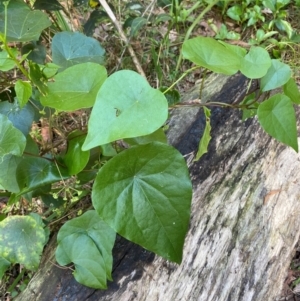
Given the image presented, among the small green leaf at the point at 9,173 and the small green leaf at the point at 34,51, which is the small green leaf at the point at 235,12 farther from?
the small green leaf at the point at 9,173

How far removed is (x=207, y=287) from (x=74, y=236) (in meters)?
0.39

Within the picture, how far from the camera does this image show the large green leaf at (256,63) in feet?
2.51

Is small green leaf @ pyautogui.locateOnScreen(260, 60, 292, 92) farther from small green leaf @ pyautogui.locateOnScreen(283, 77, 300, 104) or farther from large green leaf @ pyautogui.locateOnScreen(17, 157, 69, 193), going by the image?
large green leaf @ pyautogui.locateOnScreen(17, 157, 69, 193)

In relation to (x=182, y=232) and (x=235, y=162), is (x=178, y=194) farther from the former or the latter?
(x=235, y=162)

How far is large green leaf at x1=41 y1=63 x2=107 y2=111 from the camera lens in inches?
29.1

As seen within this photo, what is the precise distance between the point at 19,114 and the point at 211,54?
46cm

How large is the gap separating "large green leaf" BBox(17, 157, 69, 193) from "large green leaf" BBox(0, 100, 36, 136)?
84 millimetres

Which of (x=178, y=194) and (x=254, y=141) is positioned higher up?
(x=178, y=194)

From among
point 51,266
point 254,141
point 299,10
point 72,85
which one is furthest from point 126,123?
point 299,10

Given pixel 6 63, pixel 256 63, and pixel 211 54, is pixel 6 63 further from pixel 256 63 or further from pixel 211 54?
pixel 256 63

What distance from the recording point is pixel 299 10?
6.48 feet

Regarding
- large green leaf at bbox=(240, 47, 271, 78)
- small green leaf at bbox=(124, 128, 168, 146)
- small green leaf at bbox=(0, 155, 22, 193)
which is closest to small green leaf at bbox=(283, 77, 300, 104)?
large green leaf at bbox=(240, 47, 271, 78)

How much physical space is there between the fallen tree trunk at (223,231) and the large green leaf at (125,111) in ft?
1.60

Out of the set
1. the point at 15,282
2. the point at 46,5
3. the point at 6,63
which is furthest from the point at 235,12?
the point at 15,282
